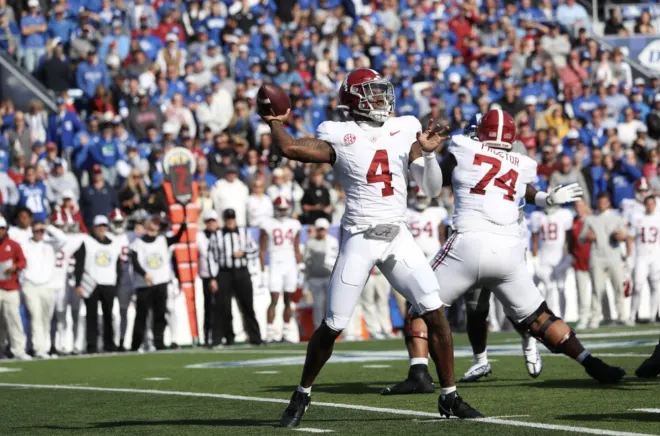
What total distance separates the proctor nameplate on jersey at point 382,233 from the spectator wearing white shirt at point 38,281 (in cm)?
1012

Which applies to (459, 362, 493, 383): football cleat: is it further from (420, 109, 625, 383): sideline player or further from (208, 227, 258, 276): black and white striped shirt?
(208, 227, 258, 276): black and white striped shirt

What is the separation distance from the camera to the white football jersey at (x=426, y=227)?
60.3 feet

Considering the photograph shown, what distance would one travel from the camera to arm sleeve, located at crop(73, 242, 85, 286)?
1736cm

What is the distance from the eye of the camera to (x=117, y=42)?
21.5m

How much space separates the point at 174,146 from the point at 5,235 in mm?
3153

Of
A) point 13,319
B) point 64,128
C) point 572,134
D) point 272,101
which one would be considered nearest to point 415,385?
point 272,101

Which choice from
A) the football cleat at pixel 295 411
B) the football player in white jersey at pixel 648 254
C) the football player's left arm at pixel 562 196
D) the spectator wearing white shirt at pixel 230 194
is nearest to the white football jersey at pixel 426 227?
the spectator wearing white shirt at pixel 230 194

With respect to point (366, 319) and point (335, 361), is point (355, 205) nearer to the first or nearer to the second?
point (335, 361)

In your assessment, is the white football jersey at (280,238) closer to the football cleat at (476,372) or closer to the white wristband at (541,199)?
the football cleat at (476,372)

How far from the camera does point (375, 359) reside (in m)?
13.2

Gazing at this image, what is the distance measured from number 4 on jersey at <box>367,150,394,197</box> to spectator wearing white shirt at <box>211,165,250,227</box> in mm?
10993

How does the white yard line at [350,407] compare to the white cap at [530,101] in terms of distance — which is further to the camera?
the white cap at [530,101]

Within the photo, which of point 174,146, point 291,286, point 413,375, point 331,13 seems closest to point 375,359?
point 413,375

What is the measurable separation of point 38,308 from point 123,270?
1.25 metres
